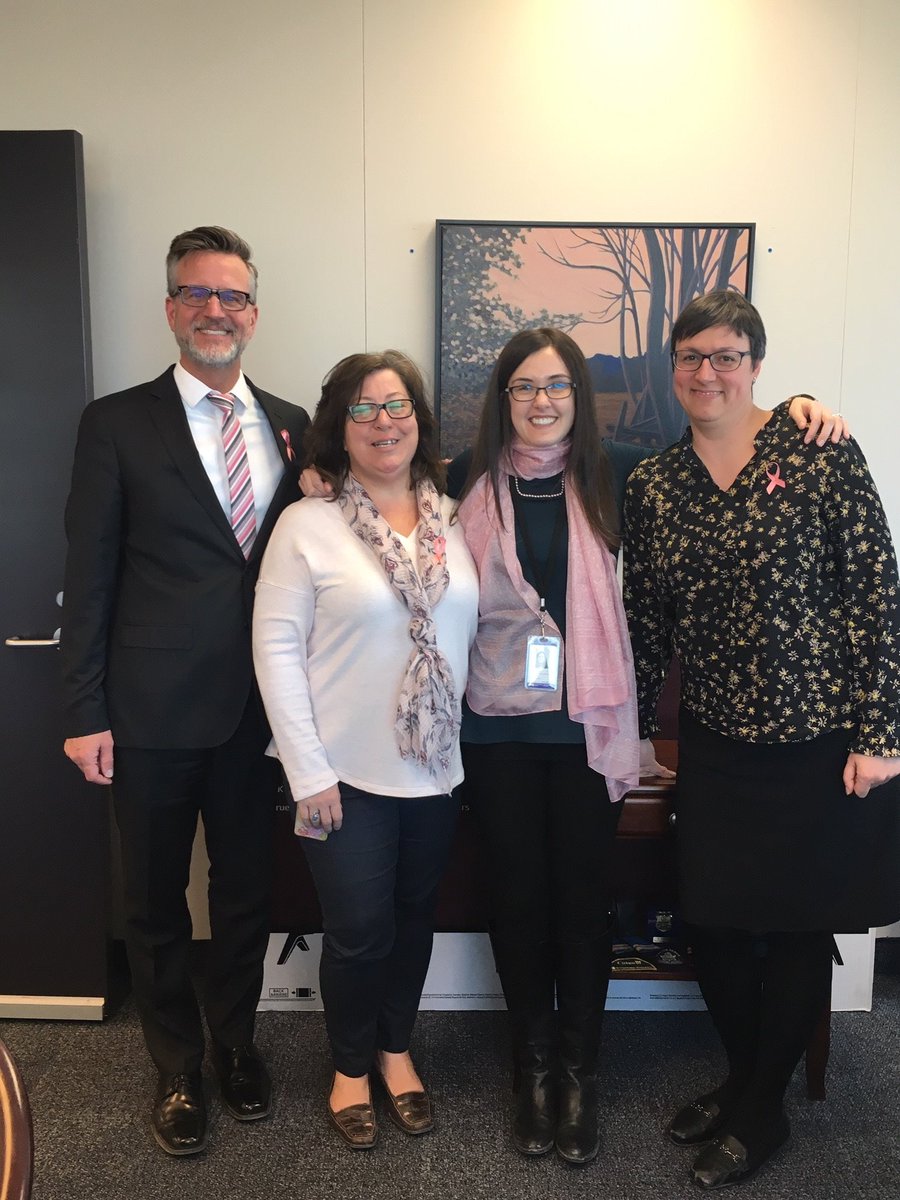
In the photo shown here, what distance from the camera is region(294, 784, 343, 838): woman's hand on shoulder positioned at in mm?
1722

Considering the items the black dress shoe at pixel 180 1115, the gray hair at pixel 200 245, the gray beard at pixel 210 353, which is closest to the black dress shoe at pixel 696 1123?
the black dress shoe at pixel 180 1115

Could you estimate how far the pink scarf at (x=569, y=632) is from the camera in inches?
69.9

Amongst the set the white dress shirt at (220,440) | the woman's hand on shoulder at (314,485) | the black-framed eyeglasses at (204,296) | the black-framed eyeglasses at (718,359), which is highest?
the black-framed eyeglasses at (204,296)

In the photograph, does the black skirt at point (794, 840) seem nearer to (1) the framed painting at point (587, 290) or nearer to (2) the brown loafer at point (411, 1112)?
(2) the brown loafer at point (411, 1112)

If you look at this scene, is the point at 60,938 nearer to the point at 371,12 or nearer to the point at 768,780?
the point at 768,780

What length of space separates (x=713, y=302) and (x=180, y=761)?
142cm

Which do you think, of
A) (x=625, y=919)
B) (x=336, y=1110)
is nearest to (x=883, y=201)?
(x=625, y=919)

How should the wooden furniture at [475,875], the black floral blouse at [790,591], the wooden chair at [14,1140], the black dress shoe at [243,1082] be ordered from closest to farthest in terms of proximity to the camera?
the wooden chair at [14,1140] < the black floral blouse at [790,591] < the black dress shoe at [243,1082] < the wooden furniture at [475,875]

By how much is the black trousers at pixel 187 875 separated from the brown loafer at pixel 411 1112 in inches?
14.9

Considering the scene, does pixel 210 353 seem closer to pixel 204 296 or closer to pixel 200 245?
pixel 204 296

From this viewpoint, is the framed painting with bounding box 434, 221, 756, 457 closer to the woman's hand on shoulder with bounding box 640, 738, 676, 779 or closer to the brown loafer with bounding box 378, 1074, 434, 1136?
the woman's hand on shoulder with bounding box 640, 738, 676, 779

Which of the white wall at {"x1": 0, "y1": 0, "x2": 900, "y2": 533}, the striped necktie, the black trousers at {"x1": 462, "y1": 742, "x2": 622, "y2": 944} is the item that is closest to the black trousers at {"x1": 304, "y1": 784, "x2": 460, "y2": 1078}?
the black trousers at {"x1": 462, "y1": 742, "x2": 622, "y2": 944}

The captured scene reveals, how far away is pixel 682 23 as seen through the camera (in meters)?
2.38

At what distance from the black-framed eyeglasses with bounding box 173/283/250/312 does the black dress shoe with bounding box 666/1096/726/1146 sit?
6.63ft
